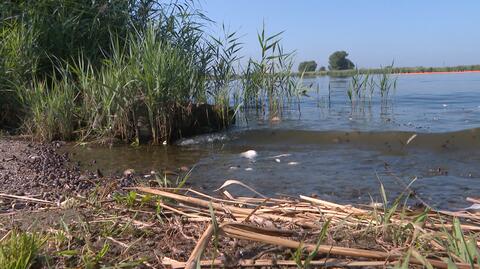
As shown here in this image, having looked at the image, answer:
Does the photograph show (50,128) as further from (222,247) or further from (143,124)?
(222,247)

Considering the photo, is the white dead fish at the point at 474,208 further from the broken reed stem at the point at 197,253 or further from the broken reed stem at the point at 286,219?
the broken reed stem at the point at 197,253

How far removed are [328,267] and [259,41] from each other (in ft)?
24.6

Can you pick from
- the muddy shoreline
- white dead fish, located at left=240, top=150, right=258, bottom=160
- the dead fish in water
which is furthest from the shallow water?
the muddy shoreline

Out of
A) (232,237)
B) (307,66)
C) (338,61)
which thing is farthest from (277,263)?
(338,61)

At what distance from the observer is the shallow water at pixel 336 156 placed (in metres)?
4.55

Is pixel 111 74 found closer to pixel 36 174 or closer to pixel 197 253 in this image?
pixel 36 174

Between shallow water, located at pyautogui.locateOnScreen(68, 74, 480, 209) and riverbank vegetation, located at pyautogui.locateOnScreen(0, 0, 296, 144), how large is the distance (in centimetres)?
53

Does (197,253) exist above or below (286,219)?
above

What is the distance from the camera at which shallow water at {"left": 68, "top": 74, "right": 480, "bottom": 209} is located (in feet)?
14.9

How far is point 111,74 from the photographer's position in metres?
6.96

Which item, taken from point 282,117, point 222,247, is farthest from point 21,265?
point 282,117

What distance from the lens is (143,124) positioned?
7387mm

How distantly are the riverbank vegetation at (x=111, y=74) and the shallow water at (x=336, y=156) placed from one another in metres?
0.53

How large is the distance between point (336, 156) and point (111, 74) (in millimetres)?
3546
